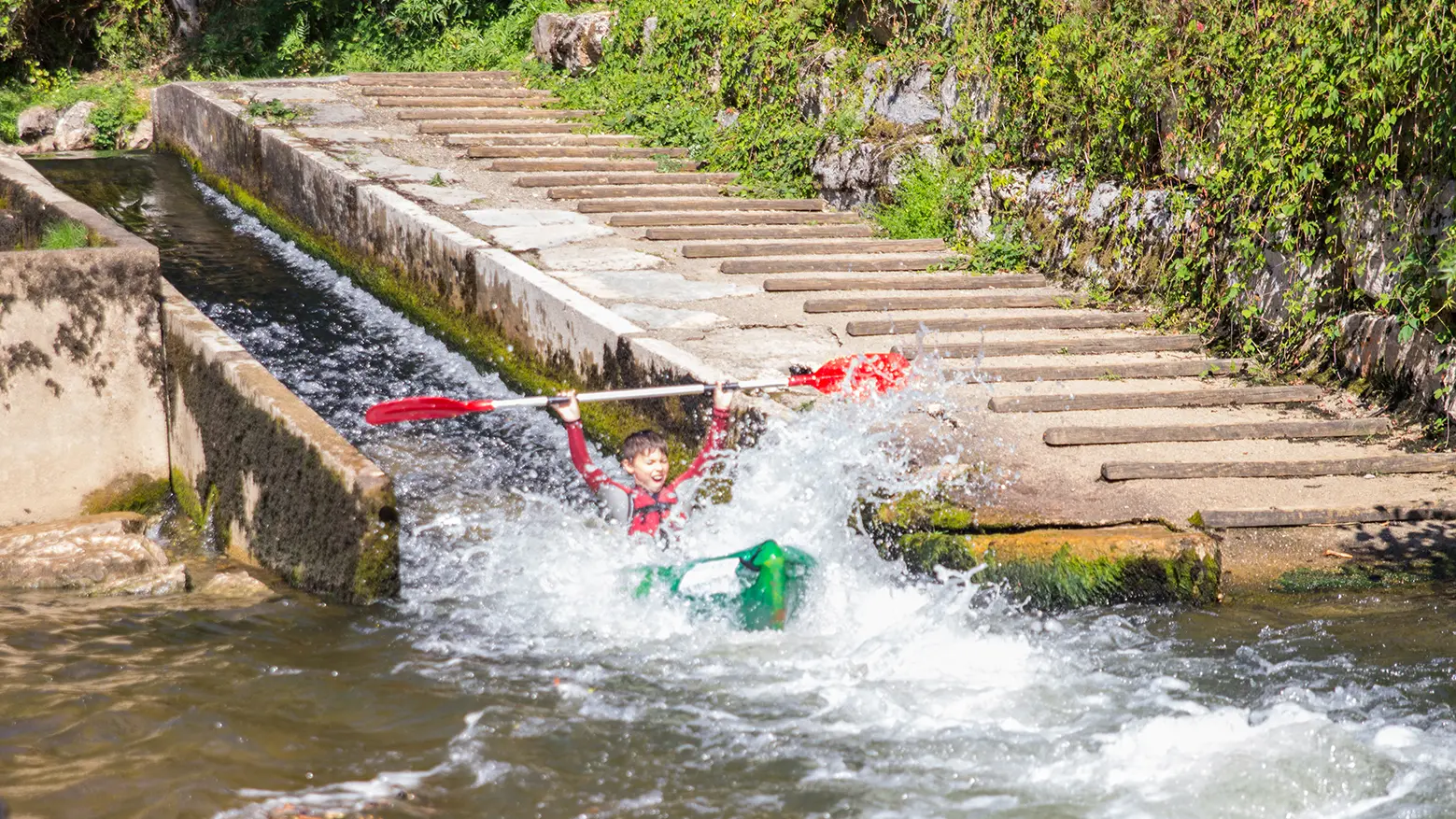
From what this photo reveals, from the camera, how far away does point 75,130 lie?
15531mm

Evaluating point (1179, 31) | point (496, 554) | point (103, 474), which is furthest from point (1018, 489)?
point (103, 474)

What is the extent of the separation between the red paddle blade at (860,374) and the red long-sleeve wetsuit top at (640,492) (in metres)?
0.45

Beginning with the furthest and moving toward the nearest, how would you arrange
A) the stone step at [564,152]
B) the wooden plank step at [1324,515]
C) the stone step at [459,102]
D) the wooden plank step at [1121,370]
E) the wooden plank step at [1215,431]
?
the stone step at [459,102] → the stone step at [564,152] → the wooden plank step at [1121,370] → the wooden plank step at [1215,431] → the wooden plank step at [1324,515]

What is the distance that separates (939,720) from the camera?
4.42 metres

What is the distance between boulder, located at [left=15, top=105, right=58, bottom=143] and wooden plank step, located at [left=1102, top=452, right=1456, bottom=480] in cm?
1397

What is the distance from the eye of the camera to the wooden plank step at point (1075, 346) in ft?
23.5

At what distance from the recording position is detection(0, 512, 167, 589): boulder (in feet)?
18.7

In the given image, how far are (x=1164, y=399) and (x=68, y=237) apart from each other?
5.49 metres

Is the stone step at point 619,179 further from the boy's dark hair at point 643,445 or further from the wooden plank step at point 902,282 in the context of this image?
the boy's dark hair at point 643,445

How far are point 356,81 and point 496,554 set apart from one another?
32.7 feet

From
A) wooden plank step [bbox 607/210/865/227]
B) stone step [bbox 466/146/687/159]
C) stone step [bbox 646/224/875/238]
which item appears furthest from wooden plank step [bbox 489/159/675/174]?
stone step [bbox 646/224/875/238]

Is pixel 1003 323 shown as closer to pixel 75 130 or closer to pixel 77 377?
pixel 77 377

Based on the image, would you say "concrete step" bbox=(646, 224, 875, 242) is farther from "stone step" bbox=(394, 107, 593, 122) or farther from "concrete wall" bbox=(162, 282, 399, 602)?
"stone step" bbox=(394, 107, 593, 122)

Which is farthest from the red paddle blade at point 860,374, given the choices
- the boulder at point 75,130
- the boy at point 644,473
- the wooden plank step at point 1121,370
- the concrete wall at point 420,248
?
the boulder at point 75,130
